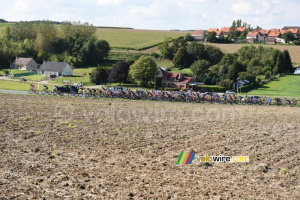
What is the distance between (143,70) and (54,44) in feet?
161

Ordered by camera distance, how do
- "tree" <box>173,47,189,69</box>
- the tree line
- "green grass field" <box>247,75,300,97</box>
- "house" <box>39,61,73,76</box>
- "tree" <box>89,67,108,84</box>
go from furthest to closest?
1. the tree line
2. "tree" <box>173,47,189,69</box>
3. "house" <box>39,61,73,76</box>
4. "tree" <box>89,67,108,84</box>
5. "green grass field" <box>247,75,300,97</box>

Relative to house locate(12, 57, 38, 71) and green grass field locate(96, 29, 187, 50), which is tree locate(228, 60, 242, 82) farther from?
house locate(12, 57, 38, 71)

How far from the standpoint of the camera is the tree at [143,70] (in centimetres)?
5806

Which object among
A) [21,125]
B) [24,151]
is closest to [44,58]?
[21,125]

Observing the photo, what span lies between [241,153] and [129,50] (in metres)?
91.5

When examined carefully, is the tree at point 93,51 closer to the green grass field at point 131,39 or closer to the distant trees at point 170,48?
the distant trees at point 170,48

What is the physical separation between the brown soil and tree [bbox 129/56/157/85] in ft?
105

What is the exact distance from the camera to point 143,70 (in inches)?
2280

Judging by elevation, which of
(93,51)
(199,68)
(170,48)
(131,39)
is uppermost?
(131,39)

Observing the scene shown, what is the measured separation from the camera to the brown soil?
447 inches

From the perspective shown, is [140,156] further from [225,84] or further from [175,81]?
[225,84]

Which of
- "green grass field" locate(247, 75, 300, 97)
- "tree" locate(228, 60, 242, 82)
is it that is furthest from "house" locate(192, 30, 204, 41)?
"tree" locate(228, 60, 242, 82)

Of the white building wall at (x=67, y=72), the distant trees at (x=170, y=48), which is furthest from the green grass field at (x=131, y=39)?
the white building wall at (x=67, y=72)

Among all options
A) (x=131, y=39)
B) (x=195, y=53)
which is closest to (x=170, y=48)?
(x=195, y=53)
